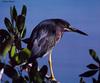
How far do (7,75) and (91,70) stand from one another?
0.49 meters

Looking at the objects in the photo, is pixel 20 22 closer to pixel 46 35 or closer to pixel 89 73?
pixel 46 35

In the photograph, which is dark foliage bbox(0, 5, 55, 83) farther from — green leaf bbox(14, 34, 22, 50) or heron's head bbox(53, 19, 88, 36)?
heron's head bbox(53, 19, 88, 36)

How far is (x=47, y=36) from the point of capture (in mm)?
1353

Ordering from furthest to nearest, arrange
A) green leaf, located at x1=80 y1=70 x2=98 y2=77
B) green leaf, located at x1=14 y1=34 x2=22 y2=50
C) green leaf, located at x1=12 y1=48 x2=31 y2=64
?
green leaf, located at x1=80 y1=70 x2=98 y2=77 < green leaf, located at x1=14 y1=34 x2=22 y2=50 < green leaf, located at x1=12 y1=48 x2=31 y2=64

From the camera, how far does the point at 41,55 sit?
1.31 meters

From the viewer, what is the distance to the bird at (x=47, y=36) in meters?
1.30

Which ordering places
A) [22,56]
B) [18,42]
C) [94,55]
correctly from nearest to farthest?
[22,56] → [18,42] → [94,55]

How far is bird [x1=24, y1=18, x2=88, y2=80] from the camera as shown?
130 centimetres

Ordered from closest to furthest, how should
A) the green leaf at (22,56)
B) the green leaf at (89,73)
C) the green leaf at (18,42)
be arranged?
the green leaf at (22,56) → the green leaf at (18,42) → the green leaf at (89,73)

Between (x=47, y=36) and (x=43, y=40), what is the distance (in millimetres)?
35

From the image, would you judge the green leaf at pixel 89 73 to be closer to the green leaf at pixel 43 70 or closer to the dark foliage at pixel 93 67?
the dark foliage at pixel 93 67

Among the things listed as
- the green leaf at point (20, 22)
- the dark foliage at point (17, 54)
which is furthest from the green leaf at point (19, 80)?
the green leaf at point (20, 22)

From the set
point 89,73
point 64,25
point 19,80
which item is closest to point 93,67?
point 89,73

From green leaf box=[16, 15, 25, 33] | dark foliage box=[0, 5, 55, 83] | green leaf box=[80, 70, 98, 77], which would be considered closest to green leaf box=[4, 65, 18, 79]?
dark foliage box=[0, 5, 55, 83]
